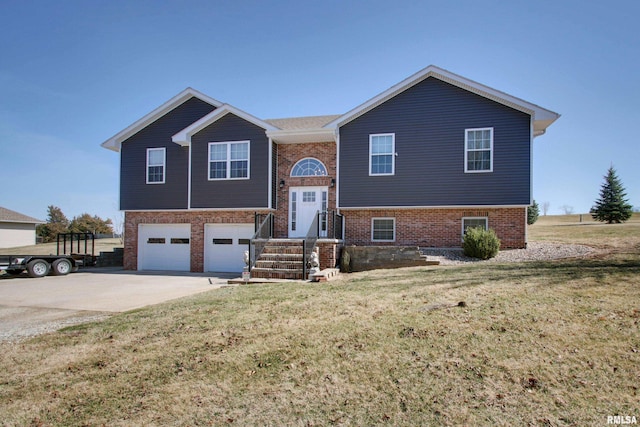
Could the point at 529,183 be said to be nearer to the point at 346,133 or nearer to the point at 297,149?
the point at 346,133

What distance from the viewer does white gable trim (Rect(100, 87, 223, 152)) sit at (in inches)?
687

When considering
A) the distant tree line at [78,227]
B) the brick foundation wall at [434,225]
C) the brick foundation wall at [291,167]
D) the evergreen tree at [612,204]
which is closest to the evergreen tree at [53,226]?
the distant tree line at [78,227]

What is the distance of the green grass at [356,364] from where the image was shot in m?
3.64

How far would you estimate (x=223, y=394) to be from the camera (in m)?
4.04

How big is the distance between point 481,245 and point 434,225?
2.45 m

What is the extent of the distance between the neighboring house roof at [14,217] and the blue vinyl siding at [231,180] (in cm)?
2633

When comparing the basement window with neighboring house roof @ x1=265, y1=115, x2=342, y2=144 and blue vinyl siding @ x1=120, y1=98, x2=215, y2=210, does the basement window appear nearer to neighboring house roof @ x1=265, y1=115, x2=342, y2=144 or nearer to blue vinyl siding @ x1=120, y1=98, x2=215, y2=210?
neighboring house roof @ x1=265, y1=115, x2=342, y2=144

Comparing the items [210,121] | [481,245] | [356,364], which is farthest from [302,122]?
[356,364]

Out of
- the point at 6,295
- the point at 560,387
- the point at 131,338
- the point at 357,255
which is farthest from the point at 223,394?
the point at 6,295

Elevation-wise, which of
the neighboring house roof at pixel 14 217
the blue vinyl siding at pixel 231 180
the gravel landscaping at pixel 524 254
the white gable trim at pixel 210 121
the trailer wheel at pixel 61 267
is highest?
the white gable trim at pixel 210 121

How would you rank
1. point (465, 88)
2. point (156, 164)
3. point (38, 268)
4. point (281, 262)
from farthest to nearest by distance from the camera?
point (156, 164), point (38, 268), point (465, 88), point (281, 262)

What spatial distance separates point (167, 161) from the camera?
57.4 ft

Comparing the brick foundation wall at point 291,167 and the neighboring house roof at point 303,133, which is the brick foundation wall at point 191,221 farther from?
the neighboring house roof at point 303,133

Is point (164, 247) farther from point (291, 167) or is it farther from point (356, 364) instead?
point (356, 364)
